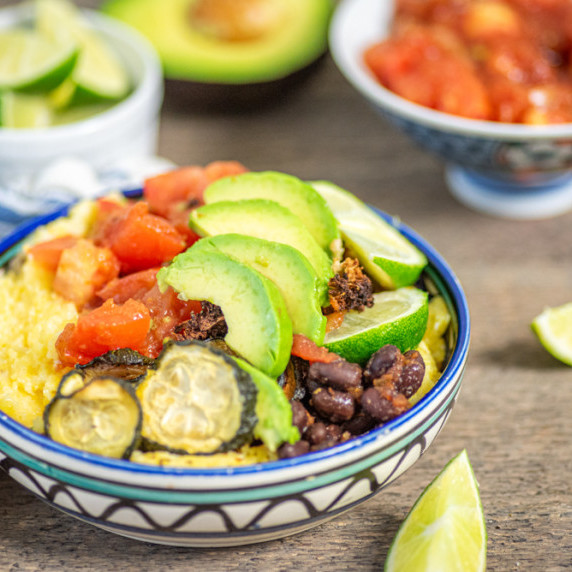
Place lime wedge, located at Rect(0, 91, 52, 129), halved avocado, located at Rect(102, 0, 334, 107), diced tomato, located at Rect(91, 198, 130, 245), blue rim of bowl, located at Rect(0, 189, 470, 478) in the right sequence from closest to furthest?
blue rim of bowl, located at Rect(0, 189, 470, 478) → diced tomato, located at Rect(91, 198, 130, 245) → lime wedge, located at Rect(0, 91, 52, 129) → halved avocado, located at Rect(102, 0, 334, 107)

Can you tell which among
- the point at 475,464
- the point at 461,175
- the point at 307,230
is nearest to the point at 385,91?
the point at 461,175

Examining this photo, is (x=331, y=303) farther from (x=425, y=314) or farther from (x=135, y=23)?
(x=135, y=23)

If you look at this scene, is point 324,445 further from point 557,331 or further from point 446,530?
point 557,331

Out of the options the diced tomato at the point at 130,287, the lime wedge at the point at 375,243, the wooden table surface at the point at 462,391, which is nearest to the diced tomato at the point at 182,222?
the diced tomato at the point at 130,287

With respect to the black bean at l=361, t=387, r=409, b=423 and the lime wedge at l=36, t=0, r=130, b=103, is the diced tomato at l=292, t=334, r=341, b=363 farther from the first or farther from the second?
the lime wedge at l=36, t=0, r=130, b=103

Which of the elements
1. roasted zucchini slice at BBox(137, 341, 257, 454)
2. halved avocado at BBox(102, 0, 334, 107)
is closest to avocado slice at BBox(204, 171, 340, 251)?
roasted zucchini slice at BBox(137, 341, 257, 454)

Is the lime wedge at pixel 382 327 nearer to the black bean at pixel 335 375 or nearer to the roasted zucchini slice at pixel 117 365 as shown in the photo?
the black bean at pixel 335 375

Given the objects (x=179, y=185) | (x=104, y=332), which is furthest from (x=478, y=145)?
(x=104, y=332)
